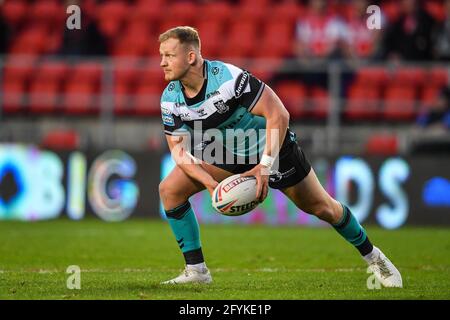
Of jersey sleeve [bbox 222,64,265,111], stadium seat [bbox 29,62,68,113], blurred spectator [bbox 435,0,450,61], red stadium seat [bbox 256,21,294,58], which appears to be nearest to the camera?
jersey sleeve [bbox 222,64,265,111]

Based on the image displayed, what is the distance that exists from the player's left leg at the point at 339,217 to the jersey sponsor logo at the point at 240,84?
99 centimetres

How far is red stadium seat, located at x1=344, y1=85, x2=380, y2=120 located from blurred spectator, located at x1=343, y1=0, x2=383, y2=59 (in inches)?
49.5

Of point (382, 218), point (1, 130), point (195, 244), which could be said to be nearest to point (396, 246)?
point (382, 218)

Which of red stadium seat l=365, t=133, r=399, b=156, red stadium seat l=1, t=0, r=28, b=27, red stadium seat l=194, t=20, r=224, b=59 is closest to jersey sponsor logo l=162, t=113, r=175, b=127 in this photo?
red stadium seat l=365, t=133, r=399, b=156

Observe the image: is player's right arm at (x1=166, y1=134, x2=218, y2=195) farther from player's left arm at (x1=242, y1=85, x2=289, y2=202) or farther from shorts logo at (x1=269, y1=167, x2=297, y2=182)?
shorts logo at (x1=269, y1=167, x2=297, y2=182)

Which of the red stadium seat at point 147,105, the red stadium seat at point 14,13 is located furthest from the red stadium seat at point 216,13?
the red stadium seat at point 14,13

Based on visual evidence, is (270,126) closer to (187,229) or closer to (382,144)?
(187,229)

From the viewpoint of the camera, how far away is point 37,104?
17.4 metres

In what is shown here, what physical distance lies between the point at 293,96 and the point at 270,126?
30.7 ft

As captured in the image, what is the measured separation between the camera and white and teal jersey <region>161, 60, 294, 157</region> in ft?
27.2

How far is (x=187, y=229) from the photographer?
28.8ft

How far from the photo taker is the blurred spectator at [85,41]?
60.3 feet
